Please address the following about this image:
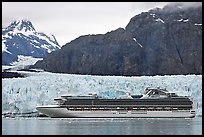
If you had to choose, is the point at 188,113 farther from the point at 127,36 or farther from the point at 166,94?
the point at 127,36

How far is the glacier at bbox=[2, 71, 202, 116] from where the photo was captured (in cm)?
3672

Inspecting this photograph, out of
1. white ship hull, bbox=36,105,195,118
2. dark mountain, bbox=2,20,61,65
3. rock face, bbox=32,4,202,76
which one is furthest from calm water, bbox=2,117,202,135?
dark mountain, bbox=2,20,61,65

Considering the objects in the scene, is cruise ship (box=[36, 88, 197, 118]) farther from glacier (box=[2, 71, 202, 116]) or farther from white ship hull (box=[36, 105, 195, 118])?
glacier (box=[2, 71, 202, 116])

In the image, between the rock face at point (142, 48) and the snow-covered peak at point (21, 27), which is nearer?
the rock face at point (142, 48)

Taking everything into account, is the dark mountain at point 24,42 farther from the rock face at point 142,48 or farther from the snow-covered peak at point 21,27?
the rock face at point 142,48

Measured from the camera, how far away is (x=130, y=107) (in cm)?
4172

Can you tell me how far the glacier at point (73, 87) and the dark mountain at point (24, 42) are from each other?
63.1 m

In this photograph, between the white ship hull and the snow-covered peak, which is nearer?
the white ship hull

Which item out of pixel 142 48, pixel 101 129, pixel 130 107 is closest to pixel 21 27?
pixel 142 48

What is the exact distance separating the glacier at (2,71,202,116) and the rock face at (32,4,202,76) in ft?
118

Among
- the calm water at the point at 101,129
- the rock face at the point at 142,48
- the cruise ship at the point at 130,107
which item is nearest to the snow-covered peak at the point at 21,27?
the rock face at the point at 142,48

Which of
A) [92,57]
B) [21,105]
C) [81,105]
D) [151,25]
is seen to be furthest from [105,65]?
[21,105]

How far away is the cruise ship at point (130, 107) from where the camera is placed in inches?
1587

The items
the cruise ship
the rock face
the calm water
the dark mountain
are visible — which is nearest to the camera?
the calm water
